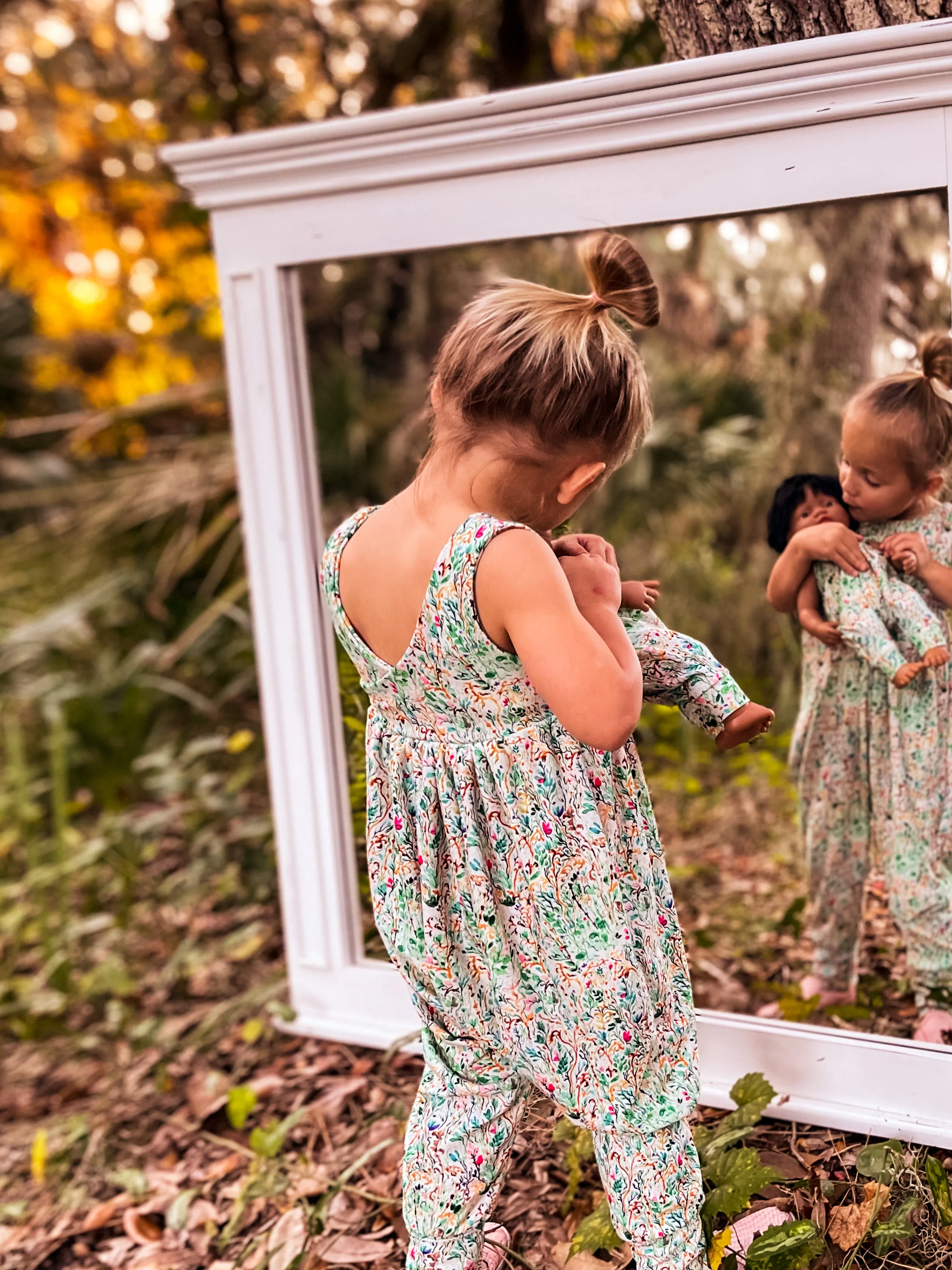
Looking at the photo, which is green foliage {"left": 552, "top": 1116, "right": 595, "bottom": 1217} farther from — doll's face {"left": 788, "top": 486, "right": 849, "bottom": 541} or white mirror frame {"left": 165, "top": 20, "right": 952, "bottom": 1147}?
doll's face {"left": 788, "top": 486, "right": 849, "bottom": 541}

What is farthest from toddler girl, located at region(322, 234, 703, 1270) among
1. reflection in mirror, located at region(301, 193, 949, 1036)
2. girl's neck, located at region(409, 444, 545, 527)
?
reflection in mirror, located at region(301, 193, 949, 1036)

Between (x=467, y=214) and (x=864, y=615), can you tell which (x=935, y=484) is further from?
(x=467, y=214)

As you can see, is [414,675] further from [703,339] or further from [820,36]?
[703,339]

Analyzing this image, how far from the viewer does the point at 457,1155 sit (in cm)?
149

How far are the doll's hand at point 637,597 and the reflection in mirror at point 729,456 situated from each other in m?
0.38

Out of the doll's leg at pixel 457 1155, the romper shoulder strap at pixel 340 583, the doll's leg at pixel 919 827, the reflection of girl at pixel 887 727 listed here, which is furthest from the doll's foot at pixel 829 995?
the romper shoulder strap at pixel 340 583

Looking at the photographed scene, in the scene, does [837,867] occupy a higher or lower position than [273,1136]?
higher

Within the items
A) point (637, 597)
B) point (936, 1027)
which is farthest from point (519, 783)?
point (936, 1027)

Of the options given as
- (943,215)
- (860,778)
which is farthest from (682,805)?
(943,215)

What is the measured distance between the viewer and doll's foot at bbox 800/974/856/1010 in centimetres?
212

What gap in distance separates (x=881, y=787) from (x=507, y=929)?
0.82 metres

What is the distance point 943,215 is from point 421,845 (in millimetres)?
1418

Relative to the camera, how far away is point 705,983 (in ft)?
7.87

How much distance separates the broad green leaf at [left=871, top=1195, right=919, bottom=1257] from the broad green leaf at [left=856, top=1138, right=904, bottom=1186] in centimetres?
5
